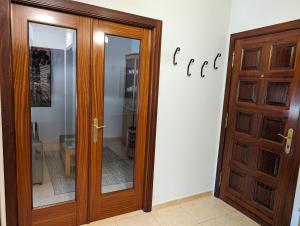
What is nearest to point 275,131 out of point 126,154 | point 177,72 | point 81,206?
point 177,72

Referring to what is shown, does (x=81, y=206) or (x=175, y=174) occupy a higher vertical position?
(x=175, y=174)

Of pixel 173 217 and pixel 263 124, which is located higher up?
pixel 263 124

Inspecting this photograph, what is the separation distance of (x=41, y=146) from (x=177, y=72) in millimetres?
1571

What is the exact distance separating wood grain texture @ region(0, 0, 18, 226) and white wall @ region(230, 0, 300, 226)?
2.34m

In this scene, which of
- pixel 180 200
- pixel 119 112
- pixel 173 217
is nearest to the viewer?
pixel 119 112

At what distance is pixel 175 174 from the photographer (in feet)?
8.46

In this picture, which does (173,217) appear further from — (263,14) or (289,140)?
(263,14)

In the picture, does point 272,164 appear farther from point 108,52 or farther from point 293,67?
point 108,52

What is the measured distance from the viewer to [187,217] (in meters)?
2.40

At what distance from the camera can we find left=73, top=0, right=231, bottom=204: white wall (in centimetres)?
228

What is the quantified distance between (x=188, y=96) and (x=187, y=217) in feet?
4.56

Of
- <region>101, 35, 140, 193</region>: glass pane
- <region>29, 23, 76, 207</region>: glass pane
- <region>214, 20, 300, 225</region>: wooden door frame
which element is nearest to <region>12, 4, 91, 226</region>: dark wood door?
<region>29, 23, 76, 207</region>: glass pane

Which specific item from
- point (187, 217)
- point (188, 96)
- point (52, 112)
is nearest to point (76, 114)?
point (52, 112)

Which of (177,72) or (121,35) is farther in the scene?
(177,72)
